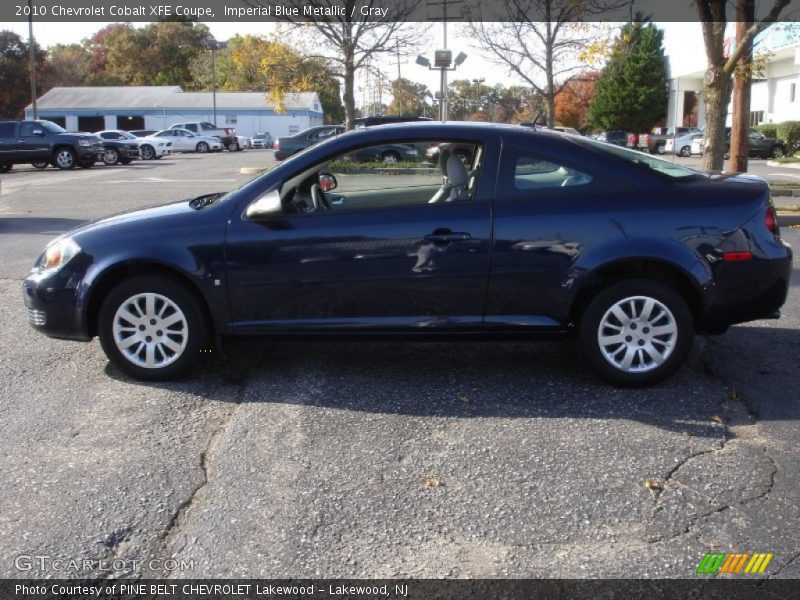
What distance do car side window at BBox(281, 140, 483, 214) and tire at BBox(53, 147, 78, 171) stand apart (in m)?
25.6

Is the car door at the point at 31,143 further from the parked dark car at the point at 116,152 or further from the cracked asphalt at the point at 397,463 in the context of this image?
the cracked asphalt at the point at 397,463

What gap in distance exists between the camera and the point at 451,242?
4973 millimetres

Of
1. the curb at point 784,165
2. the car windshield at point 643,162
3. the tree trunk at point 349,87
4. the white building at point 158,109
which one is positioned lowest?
the curb at point 784,165

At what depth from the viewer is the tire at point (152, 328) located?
16.8ft

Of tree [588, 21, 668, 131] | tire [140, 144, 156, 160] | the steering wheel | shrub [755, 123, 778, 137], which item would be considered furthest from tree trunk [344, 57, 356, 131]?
tree [588, 21, 668, 131]

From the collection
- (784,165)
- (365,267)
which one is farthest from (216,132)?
(365,267)

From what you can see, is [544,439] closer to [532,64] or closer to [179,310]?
[179,310]

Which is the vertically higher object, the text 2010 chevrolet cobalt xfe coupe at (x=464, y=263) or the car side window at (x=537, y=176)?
the car side window at (x=537, y=176)

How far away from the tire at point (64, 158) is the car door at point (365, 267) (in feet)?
85.8

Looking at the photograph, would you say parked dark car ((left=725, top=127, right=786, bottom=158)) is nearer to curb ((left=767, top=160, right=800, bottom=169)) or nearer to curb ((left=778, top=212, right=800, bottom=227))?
curb ((left=767, top=160, right=800, bottom=169))

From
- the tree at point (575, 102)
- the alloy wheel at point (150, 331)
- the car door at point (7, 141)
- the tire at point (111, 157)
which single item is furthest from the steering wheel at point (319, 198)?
the tree at point (575, 102)

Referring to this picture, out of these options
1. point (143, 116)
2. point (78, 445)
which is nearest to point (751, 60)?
point (78, 445)

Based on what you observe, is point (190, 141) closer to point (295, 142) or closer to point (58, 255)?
point (295, 142)

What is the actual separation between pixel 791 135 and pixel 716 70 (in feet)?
89.5
